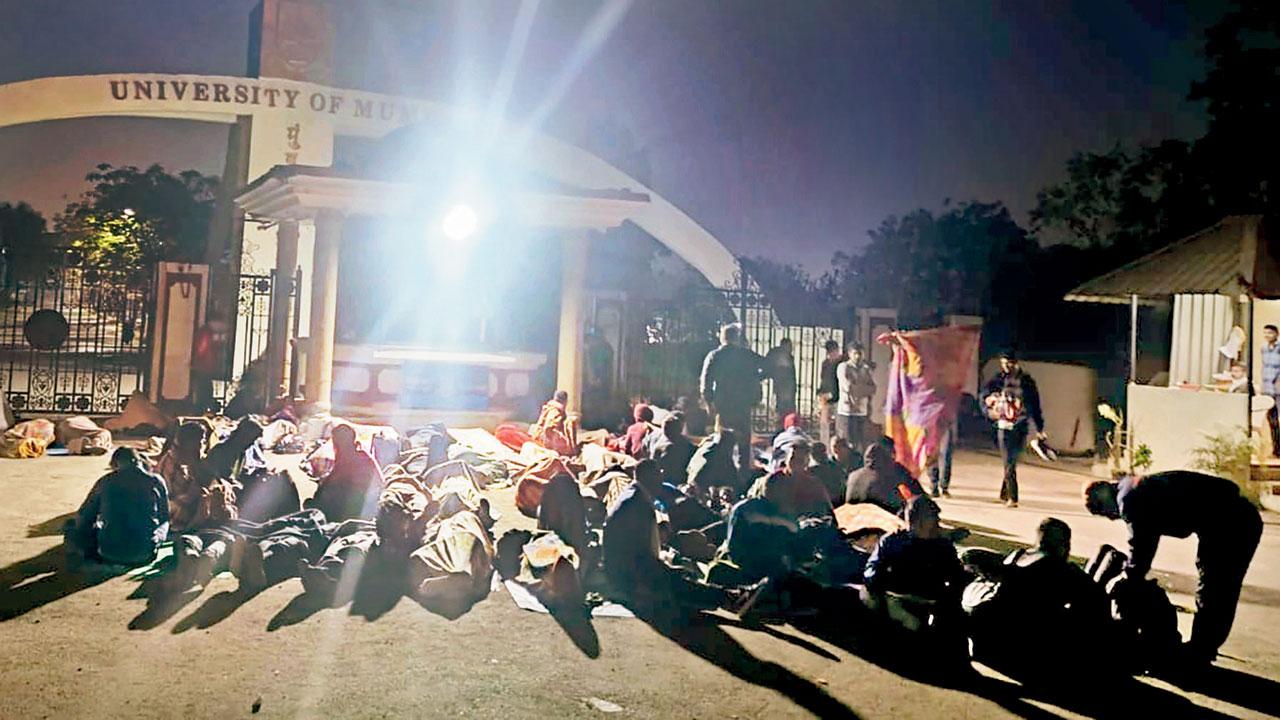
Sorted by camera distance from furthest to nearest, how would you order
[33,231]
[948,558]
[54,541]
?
[33,231]
[54,541]
[948,558]

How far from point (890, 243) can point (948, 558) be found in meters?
29.8

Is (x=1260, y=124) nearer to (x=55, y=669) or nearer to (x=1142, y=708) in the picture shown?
(x=1142, y=708)

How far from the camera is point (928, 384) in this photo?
1089cm

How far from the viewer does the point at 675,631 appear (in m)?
5.91

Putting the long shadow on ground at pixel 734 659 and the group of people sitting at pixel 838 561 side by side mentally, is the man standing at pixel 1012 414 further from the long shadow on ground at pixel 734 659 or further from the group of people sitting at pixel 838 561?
the long shadow on ground at pixel 734 659

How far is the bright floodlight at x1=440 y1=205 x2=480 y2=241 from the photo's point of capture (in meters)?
13.8

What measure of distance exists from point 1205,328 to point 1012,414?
573 cm

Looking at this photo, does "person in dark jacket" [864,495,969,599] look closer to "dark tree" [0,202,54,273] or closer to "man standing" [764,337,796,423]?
"man standing" [764,337,796,423]

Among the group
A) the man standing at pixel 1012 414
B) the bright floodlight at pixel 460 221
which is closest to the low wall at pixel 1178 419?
the man standing at pixel 1012 414

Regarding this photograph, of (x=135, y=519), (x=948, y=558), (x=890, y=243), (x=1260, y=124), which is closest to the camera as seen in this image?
(x=948, y=558)

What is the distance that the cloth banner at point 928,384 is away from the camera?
10.9m

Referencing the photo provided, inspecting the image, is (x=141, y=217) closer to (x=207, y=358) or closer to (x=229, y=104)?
(x=229, y=104)

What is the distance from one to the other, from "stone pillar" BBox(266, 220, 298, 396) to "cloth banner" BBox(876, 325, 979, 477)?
9.10 m

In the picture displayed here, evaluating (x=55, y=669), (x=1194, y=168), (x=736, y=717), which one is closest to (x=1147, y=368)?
(x=1194, y=168)
